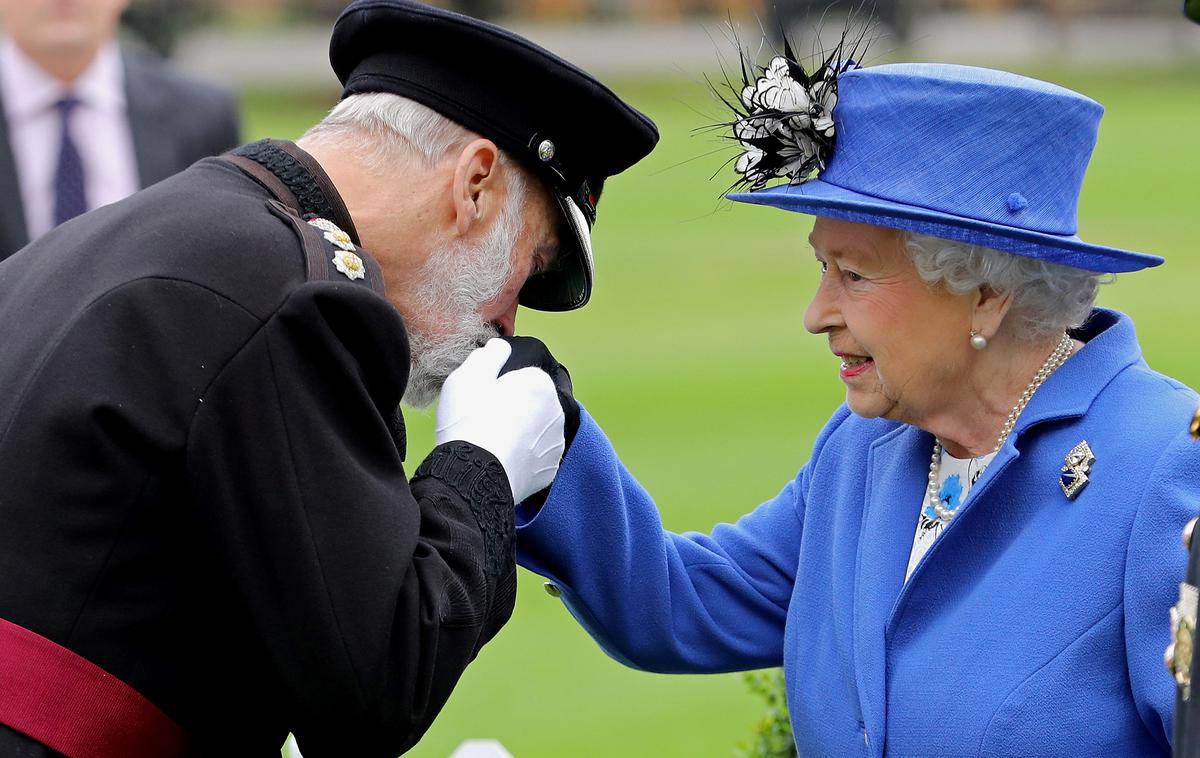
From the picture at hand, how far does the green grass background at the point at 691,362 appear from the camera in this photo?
643 cm

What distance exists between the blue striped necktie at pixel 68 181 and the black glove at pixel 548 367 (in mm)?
4228

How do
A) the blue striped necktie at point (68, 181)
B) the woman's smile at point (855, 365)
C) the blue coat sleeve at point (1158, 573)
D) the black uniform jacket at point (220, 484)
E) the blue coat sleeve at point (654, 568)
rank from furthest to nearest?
the blue striped necktie at point (68, 181) → the blue coat sleeve at point (654, 568) → the woman's smile at point (855, 365) → the blue coat sleeve at point (1158, 573) → the black uniform jacket at point (220, 484)

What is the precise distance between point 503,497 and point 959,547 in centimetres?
83

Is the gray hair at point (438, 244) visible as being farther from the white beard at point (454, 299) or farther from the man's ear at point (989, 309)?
the man's ear at point (989, 309)

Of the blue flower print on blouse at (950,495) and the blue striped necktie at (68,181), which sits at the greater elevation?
the blue flower print on blouse at (950,495)

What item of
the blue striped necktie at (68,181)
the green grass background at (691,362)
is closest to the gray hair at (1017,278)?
the green grass background at (691,362)

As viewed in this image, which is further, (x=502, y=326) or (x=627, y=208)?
(x=627, y=208)

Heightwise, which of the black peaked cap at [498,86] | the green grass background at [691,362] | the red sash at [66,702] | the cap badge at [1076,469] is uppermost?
the black peaked cap at [498,86]

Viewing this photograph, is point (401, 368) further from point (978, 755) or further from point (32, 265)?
point (978, 755)

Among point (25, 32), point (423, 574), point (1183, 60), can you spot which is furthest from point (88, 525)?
point (1183, 60)

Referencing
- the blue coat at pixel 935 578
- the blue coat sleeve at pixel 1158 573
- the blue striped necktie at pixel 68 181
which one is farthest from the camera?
the blue striped necktie at pixel 68 181

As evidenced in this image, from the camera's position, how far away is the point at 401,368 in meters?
2.58

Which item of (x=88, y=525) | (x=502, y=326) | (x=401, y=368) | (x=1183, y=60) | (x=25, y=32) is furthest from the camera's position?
(x=1183, y=60)

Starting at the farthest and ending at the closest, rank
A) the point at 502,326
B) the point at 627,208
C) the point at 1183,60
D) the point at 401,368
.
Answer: the point at 1183,60
the point at 627,208
the point at 502,326
the point at 401,368
